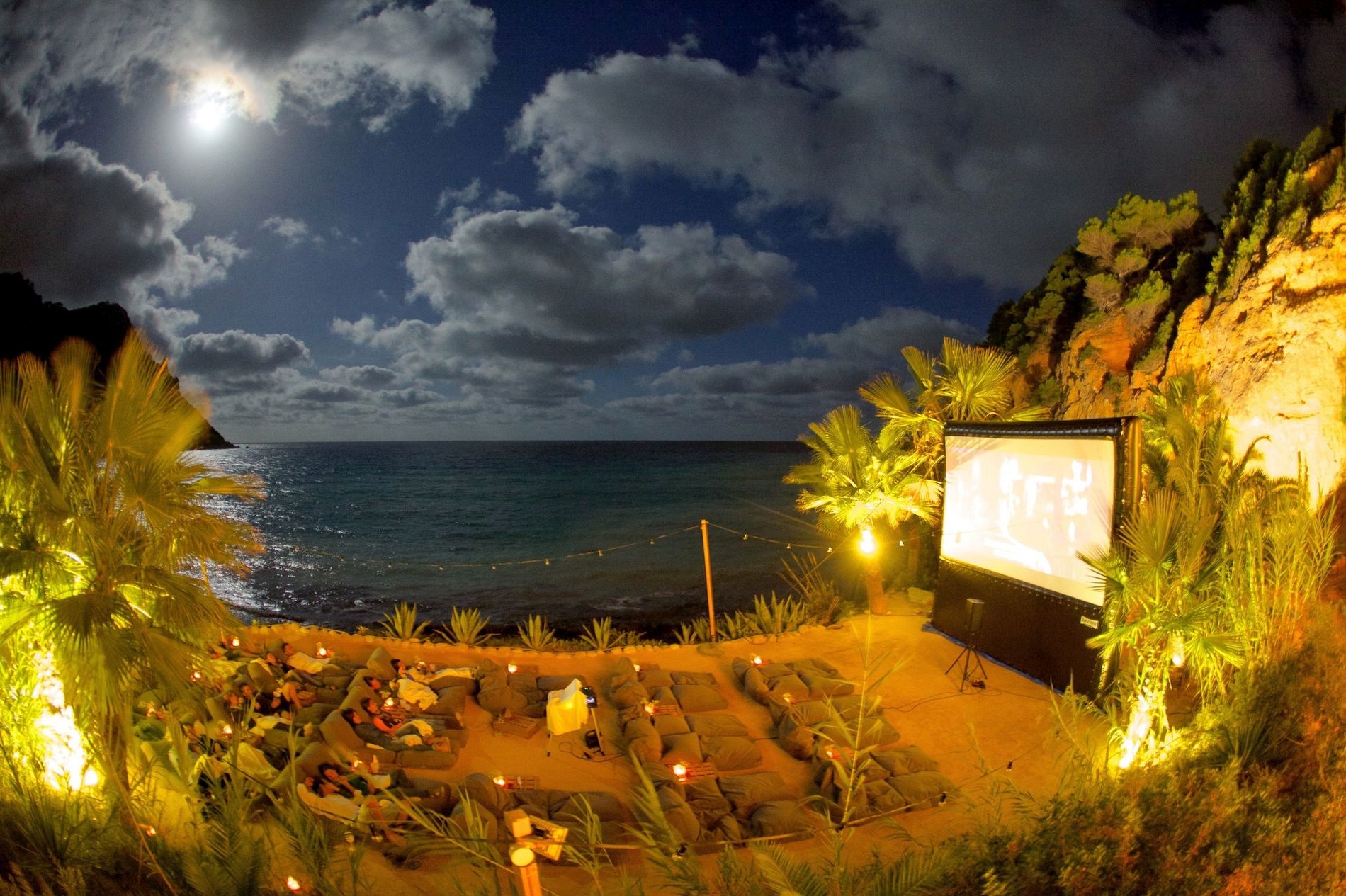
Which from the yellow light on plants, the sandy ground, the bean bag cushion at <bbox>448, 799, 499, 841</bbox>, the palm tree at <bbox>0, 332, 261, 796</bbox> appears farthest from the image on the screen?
the yellow light on plants

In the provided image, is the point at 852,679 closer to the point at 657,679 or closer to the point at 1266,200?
the point at 657,679

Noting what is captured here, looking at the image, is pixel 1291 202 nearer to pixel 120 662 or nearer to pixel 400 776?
pixel 400 776

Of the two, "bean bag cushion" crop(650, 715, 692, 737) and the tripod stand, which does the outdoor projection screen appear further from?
"bean bag cushion" crop(650, 715, 692, 737)

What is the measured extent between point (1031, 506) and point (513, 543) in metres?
21.1

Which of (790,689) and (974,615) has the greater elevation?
(974,615)

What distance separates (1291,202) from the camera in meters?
7.60

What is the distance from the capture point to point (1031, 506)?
20.1 ft

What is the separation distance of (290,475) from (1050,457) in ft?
192

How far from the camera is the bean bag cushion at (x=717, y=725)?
477cm

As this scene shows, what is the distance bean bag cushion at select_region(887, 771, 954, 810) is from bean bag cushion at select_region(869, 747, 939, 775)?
0.10 metres

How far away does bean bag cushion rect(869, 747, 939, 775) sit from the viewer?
4242 mm

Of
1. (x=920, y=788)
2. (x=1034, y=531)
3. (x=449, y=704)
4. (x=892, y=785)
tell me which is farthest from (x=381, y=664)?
(x=1034, y=531)

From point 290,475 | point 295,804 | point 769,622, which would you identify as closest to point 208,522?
point 295,804

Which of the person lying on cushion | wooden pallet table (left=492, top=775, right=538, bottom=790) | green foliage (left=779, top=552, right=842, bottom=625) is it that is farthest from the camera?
green foliage (left=779, top=552, right=842, bottom=625)
